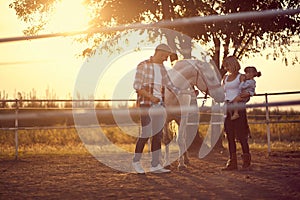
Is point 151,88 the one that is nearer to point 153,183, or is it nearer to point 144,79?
point 144,79

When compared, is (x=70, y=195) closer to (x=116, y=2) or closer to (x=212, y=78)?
(x=212, y=78)

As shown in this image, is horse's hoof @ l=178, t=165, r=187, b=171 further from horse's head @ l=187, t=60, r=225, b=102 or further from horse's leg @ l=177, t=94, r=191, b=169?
horse's head @ l=187, t=60, r=225, b=102

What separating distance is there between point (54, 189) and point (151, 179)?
124 centimetres

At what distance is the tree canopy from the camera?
36.8 feet

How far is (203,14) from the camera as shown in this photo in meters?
12.3

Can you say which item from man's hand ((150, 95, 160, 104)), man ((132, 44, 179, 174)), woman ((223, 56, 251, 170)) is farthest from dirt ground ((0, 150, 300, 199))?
man's hand ((150, 95, 160, 104))

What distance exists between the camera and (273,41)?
42.0ft

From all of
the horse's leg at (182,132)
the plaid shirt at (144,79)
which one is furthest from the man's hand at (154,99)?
the horse's leg at (182,132)

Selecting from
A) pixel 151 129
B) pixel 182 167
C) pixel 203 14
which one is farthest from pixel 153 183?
pixel 203 14

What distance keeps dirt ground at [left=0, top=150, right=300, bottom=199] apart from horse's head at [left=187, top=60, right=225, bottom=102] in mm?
1067

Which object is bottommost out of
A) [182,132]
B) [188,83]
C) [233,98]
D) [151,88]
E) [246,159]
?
[246,159]

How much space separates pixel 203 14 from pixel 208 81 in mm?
5264

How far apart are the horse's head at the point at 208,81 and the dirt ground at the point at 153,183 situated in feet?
3.50

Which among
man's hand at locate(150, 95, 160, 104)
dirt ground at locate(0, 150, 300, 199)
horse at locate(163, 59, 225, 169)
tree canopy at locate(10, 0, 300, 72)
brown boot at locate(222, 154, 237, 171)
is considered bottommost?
Answer: dirt ground at locate(0, 150, 300, 199)
